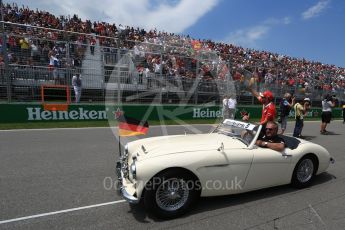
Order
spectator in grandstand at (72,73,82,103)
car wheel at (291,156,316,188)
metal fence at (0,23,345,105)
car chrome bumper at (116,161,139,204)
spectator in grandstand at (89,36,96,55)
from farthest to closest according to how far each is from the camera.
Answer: spectator in grandstand at (89,36,96,55)
spectator in grandstand at (72,73,82,103)
metal fence at (0,23,345,105)
car wheel at (291,156,316,188)
car chrome bumper at (116,161,139,204)

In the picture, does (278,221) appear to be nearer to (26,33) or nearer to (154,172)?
(154,172)

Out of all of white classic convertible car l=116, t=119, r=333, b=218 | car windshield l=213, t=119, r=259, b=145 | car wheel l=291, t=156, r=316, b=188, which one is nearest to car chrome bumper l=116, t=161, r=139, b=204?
white classic convertible car l=116, t=119, r=333, b=218

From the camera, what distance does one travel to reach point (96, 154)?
7.40 metres

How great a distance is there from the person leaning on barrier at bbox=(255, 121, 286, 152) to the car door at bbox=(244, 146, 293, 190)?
0.08m

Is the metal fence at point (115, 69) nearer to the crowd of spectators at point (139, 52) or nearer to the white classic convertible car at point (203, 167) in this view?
the crowd of spectators at point (139, 52)

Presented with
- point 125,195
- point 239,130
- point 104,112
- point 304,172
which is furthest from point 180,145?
point 104,112

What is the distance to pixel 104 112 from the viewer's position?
14.4 meters

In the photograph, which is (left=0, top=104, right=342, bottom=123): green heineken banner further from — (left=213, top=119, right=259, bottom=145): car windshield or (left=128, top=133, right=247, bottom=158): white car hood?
(left=128, top=133, right=247, bottom=158): white car hood

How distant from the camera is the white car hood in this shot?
4.27 meters

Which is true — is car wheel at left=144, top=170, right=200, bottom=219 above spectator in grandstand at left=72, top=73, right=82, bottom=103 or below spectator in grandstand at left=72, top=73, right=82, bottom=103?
below

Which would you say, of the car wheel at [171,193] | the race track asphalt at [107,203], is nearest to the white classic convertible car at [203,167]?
the car wheel at [171,193]

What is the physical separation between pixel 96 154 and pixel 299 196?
4477 millimetres

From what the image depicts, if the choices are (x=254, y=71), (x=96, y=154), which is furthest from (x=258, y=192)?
(x=254, y=71)

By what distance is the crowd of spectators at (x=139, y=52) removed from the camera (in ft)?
43.1
